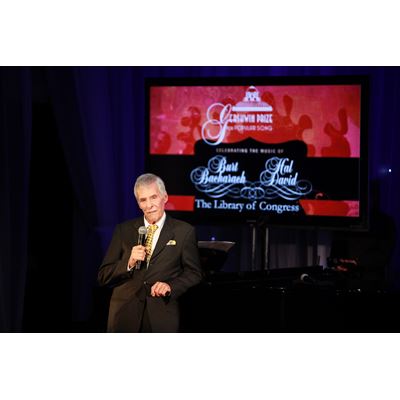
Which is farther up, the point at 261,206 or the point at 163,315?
the point at 261,206

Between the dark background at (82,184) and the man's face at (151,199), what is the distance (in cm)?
221

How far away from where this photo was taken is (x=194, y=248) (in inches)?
175

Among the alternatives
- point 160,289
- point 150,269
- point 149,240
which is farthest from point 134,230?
point 160,289

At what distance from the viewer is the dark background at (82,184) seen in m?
6.59

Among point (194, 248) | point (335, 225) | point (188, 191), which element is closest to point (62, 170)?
point (188, 191)

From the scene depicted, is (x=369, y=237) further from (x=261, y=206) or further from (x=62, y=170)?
(x=62, y=170)

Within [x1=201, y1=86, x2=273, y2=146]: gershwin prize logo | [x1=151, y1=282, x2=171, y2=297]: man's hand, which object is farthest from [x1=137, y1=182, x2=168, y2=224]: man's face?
[x1=201, y1=86, x2=273, y2=146]: gershwin prize logo

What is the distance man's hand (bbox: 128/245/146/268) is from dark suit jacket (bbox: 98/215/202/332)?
94 millimetres

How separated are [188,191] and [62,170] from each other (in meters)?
1.43

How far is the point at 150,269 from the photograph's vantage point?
439 centimetres

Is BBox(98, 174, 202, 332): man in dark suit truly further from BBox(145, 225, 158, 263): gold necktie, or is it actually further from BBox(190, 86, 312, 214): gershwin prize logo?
BBox(190, 86, 312, 214): gershwin prize logo

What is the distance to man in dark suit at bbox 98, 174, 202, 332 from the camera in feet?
14.2

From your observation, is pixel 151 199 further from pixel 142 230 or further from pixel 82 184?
pixel 82 184
